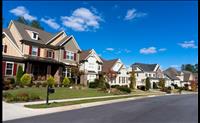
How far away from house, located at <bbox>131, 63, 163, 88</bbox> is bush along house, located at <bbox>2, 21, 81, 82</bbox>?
27.5 m

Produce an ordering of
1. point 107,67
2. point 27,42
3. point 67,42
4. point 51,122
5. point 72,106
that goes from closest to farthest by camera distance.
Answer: point 51,122
point 72,106
point 27,42
point 67,42
point 107,67

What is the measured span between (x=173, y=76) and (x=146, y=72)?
20.8 meters

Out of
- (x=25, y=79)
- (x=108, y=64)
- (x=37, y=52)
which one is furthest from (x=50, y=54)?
(x=108, y=64)

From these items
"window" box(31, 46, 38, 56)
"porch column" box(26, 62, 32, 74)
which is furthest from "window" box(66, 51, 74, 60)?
"porch column" box(26, 62, 32, 74)

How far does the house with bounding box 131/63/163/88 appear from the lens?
64775 millimetres

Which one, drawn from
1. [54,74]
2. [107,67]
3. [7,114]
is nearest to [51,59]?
[54,74]

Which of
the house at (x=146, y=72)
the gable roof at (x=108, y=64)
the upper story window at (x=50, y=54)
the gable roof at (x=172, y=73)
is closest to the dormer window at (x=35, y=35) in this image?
the upper story window at (x=50, y=54)

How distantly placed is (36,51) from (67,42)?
234 inches

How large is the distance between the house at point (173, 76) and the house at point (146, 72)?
7949 millimetres

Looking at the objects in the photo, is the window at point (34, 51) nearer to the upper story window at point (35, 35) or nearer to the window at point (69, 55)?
the upper story window at point (35, 35)

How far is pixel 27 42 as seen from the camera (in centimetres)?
3269

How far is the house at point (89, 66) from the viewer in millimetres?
42156

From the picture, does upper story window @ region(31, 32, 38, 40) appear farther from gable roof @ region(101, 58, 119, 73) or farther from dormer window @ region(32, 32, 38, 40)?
gable roof @ region(101, 58, 119, 73)

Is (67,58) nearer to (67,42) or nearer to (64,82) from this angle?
(67,42)
